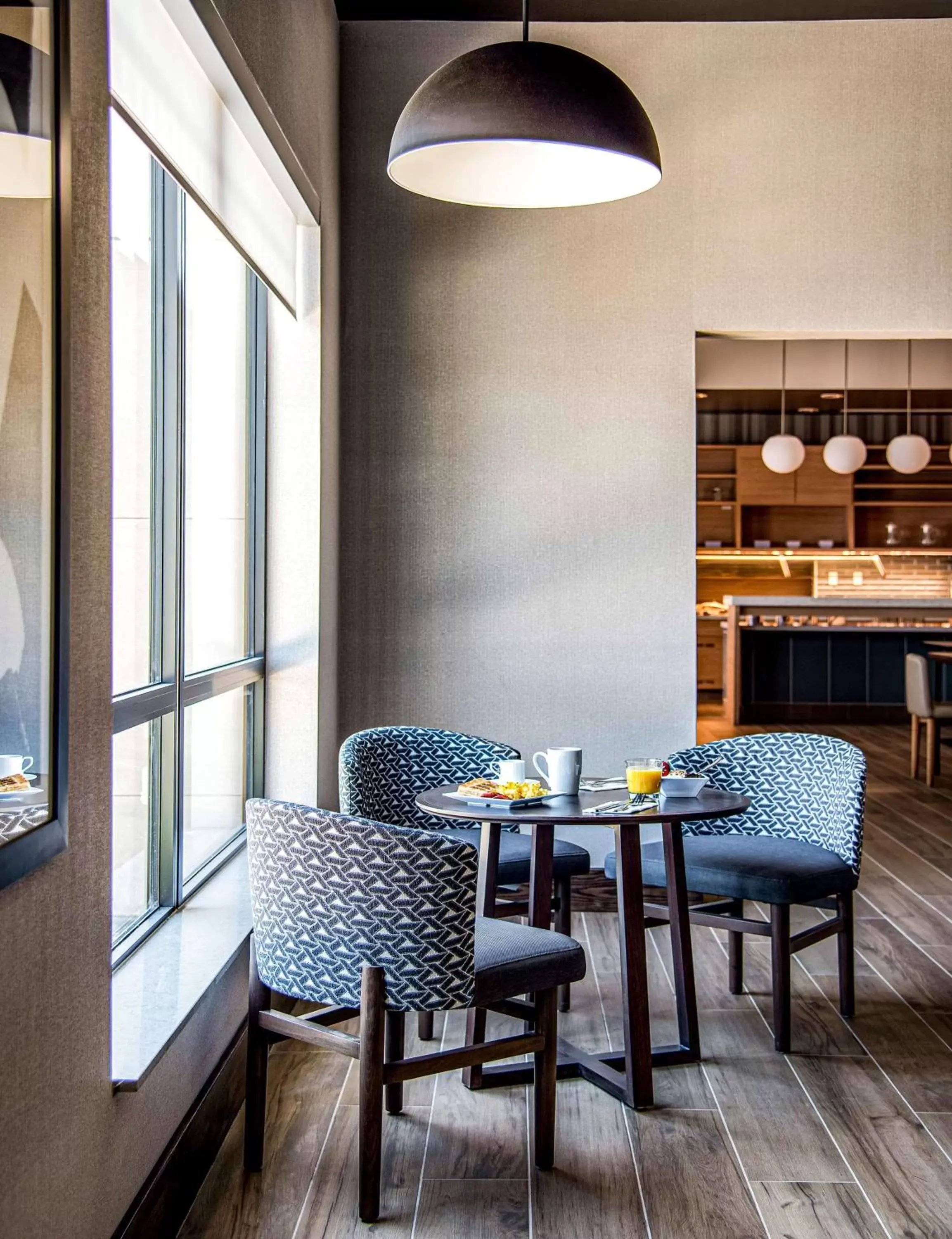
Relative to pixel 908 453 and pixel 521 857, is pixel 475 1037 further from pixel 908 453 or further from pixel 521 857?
pixel 908 453

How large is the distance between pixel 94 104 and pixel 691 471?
3101 millimetres

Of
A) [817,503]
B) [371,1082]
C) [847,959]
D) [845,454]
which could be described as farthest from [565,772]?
[817,503]

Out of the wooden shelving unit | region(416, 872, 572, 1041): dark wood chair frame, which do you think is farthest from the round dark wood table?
the wooden shelving unit

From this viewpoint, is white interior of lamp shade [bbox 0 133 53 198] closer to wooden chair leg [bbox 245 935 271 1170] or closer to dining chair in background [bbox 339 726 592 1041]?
wooden chair leg [bbox 245 935 271 1170]

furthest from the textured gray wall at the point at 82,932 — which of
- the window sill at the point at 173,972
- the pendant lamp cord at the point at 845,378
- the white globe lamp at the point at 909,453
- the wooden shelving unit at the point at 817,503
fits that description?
the wooden shelving unit at the point at 817,503

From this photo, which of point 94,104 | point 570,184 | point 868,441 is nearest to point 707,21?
point 570,184

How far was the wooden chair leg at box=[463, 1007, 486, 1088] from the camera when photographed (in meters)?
2.89

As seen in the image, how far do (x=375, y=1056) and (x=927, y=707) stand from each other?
19.3 feet

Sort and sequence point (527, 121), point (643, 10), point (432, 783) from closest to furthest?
1. point (527, 121)
2. point (432, 783)
3. point (643, 10)

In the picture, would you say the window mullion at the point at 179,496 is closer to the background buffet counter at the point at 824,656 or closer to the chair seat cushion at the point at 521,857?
the chair seat cushion at the point at 521,857

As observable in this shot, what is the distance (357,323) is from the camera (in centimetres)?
464

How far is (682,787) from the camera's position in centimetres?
305

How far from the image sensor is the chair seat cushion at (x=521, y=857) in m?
3.48

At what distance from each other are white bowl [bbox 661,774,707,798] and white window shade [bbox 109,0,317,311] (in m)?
1.82
